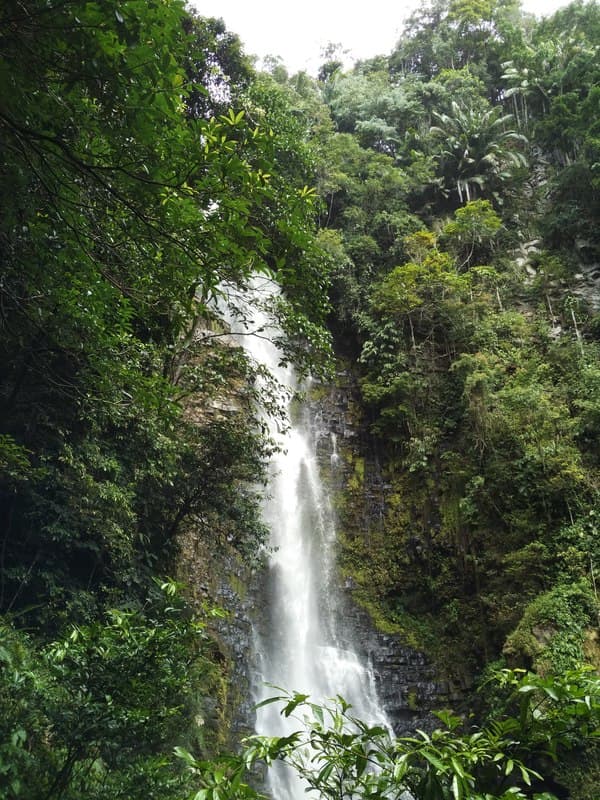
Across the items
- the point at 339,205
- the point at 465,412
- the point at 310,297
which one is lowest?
the point at 465,412

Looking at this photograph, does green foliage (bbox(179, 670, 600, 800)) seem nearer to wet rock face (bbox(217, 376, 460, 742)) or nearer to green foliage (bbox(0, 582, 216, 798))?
green foliage (bbox(0, 582, 216, 798))

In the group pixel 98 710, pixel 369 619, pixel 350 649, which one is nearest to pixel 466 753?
pixel 98 710

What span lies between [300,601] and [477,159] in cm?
1546

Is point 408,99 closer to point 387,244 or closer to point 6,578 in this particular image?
point 387,244

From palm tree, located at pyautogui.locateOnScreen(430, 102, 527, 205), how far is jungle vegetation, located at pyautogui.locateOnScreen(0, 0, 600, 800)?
130mm

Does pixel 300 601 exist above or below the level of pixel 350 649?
above

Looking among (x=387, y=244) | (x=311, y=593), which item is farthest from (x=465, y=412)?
(x=387, y=244)

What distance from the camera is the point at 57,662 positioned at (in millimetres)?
2969

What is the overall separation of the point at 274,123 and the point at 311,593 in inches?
407

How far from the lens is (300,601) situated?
11047 mm

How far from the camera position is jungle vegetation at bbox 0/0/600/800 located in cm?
250

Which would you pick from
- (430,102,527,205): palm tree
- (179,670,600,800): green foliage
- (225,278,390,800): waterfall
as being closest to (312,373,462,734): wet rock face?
(225,278,390,800): waterfall

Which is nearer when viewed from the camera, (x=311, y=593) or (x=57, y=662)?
(x=57, y=662)

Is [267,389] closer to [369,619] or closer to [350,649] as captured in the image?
[350,649]
